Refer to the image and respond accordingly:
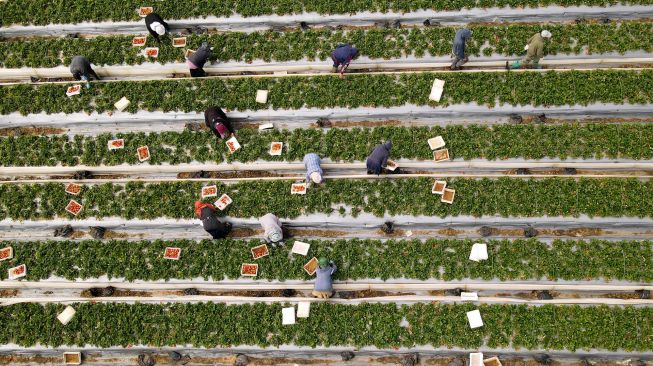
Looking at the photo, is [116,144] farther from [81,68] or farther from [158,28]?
[158,28]

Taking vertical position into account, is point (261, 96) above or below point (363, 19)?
below

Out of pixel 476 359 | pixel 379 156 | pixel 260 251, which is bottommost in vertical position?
pixel 476 359

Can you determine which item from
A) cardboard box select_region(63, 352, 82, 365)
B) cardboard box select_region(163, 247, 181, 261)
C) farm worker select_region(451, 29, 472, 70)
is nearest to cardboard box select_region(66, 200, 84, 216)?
cardboard box select_region(163, 247, 181, 261)

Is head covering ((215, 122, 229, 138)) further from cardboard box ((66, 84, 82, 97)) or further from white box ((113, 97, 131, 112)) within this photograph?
cardboard box ((66, 84, 82, 97))

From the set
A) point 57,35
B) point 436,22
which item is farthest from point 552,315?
point 57,35

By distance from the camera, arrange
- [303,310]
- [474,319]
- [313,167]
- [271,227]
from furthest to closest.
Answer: [313,167] → [303,310] → [271,227] → [474,319]

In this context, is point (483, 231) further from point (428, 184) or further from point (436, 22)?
point (436, 22)

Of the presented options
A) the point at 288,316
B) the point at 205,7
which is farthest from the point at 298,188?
the point at 205,7
